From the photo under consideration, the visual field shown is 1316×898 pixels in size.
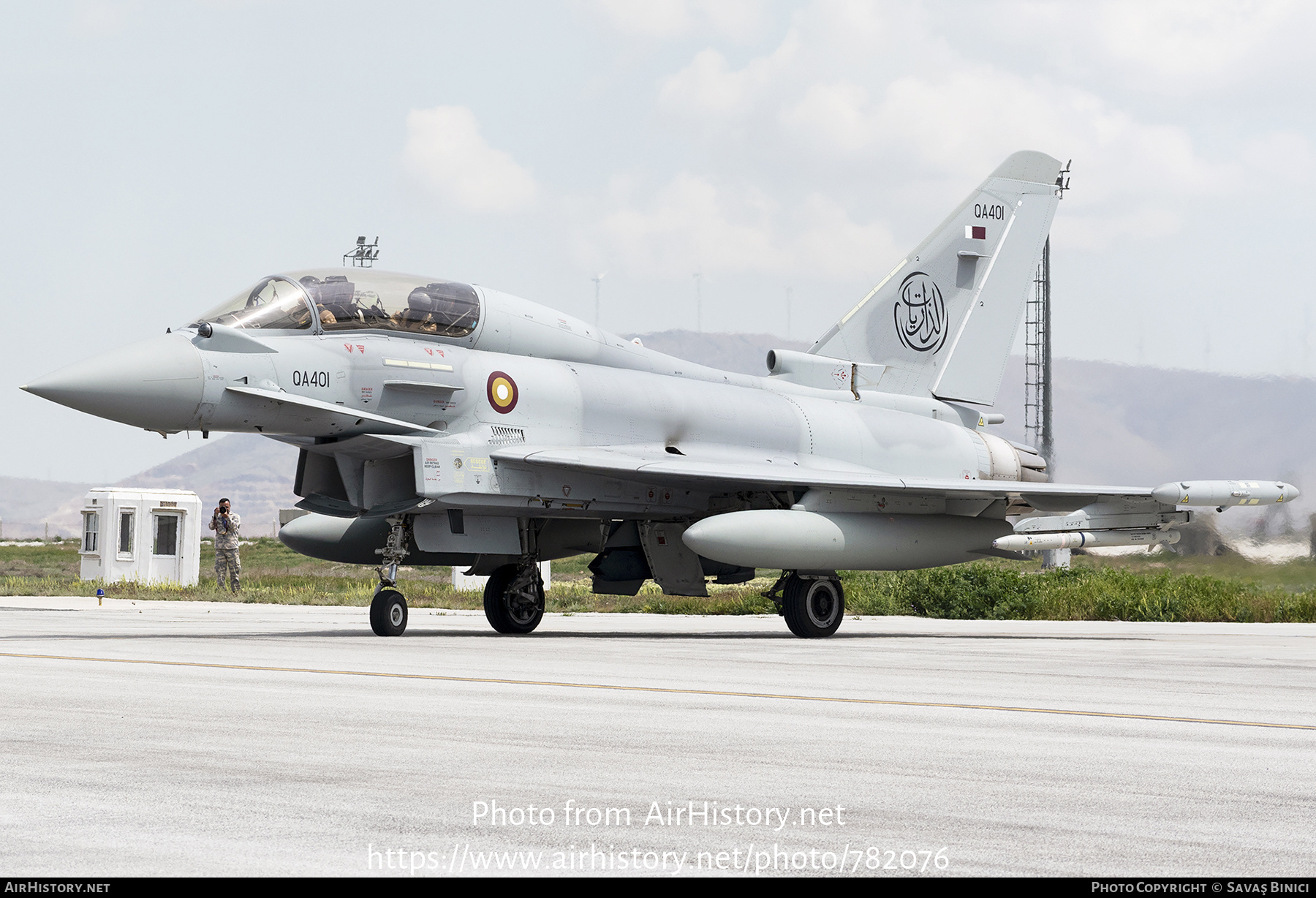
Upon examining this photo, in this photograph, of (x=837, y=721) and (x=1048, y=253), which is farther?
(x=1048, y=253)

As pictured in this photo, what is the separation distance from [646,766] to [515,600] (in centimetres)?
1079

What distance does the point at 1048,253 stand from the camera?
3781cm

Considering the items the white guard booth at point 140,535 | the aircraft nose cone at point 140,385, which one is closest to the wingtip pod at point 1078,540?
the aircraft nose cone at point 140,385

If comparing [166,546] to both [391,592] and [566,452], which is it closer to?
[391,592]

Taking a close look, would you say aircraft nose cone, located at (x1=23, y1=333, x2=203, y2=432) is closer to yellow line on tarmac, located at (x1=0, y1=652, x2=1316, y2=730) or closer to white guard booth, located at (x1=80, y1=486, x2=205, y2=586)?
yellow line on tarmac, located at (x1=0, y1=652, x2=1316, y2=730)

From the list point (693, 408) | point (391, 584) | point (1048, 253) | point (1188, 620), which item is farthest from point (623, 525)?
Result: point (1048, 253)

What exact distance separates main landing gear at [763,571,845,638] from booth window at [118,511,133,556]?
18.2 meters

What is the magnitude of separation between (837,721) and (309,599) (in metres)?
18.9

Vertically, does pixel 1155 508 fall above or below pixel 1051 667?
above

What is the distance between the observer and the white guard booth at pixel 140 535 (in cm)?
2939

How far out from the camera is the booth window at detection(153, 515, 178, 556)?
3047 cm

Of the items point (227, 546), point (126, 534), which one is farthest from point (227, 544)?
point (126, 534)

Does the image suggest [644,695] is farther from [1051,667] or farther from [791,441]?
[791,441]

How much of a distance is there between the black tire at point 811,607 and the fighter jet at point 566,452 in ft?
0.09
